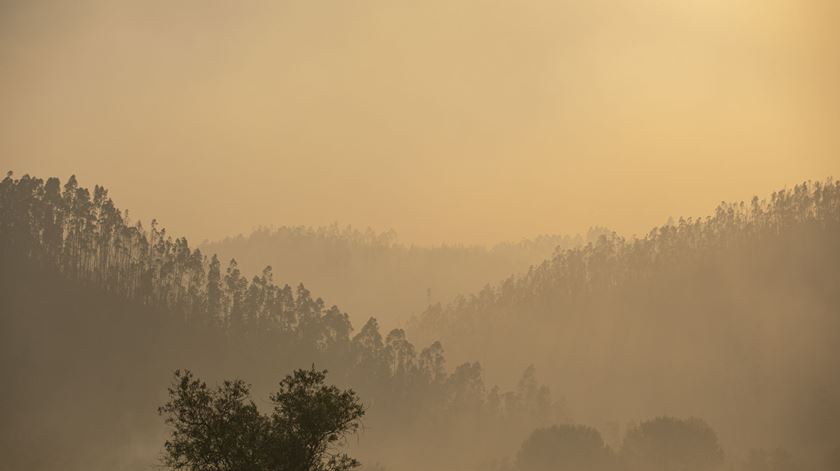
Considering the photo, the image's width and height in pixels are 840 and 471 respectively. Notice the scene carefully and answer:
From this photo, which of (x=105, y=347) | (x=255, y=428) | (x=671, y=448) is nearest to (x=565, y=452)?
(x=671, y=448)

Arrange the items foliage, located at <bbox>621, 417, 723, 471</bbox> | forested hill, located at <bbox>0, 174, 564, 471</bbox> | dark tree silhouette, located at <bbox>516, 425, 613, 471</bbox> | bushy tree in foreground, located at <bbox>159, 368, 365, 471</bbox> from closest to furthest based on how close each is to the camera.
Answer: bushy tree in foreground, located at <bbox>159, 368, 365, 471</bbox> < forested hill, located at <bbox>0, 174, 564, 471</bbox> < dark tree silhouette, located at <bbox>516, 425, 613, 471</bbox> < foliage, located at <bbox>621, 417, 723, 471</bbox>

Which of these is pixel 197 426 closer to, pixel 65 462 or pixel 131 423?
pixel 65 462

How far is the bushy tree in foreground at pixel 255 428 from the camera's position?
3941cm

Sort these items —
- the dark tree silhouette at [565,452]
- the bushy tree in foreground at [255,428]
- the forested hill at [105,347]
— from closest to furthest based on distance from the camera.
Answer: the bushy tree in foreground at [255,428] < the forested hill at [105,347] < the dark tree silhouette at [565,452]

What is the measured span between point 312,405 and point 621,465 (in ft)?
415

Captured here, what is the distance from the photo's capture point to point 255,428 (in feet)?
132

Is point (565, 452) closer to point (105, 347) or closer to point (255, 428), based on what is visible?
point (105, 347)

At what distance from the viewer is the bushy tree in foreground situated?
3941cm

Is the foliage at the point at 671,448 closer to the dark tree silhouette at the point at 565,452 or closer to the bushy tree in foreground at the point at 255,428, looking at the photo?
the dark tree silhouette at the point at 565,452

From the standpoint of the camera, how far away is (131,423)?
505 ft

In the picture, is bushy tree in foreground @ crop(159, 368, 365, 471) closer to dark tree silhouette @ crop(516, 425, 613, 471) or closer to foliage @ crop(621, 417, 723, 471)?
dark tree silhouette @ crop(516, 425, 613, 471)

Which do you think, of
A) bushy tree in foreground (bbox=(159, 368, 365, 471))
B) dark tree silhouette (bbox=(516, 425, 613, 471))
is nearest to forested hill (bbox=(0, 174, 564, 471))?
dark tree silhouette (bbox=(516, 425, 613, 471))

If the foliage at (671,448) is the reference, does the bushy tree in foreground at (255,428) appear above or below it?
A: below

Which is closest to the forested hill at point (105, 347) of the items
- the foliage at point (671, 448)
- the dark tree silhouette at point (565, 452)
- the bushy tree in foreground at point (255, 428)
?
the dark tree silhouette at point (565, 452)
